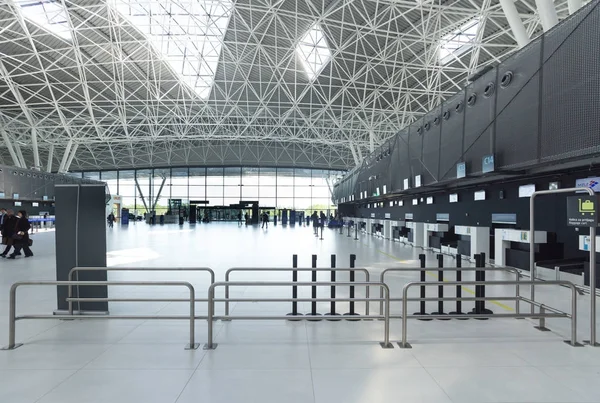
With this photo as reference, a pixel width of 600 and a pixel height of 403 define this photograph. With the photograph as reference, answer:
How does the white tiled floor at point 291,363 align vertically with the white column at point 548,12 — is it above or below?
below

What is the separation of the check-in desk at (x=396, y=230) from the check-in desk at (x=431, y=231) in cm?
281

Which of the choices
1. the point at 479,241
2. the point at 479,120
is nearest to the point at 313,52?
the point at 479,120

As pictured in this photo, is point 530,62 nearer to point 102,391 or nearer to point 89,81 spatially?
point 102,391

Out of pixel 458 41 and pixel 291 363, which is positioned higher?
pixel 458 41

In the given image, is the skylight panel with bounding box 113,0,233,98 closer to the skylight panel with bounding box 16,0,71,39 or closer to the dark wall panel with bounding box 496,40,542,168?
the skylight panel with bounding box 16,0,71,39

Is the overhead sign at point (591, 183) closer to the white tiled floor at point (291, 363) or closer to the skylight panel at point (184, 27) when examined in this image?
the white tiled floor at point (291, 363)

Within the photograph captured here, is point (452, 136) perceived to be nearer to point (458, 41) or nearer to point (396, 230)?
point (396, 230)

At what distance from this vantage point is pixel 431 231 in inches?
691

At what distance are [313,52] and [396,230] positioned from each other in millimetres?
20152

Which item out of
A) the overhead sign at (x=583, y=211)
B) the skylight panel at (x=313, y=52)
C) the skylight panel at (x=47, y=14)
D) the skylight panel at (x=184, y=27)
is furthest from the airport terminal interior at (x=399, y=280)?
the skylight panel at (x=313, y=52)

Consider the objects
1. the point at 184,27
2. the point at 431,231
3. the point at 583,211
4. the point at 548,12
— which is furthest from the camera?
the point at 184,27

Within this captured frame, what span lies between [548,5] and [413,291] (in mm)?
10278

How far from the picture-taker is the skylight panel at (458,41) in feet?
88.7

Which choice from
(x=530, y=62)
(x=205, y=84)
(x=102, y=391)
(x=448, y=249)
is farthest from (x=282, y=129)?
(x=102, y=391)
